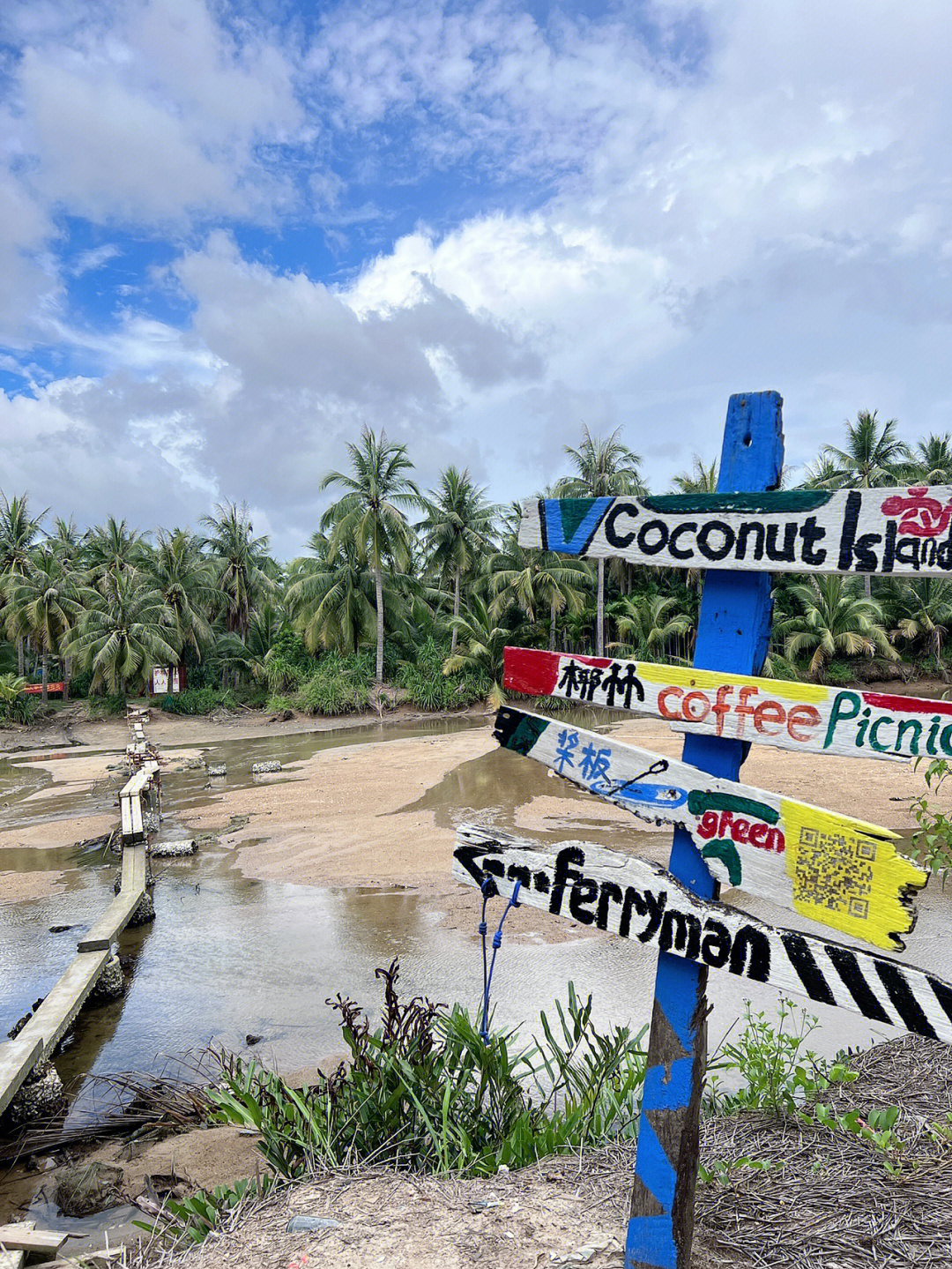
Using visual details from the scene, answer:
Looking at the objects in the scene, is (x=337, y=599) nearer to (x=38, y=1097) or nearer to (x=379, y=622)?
(x=379, y=622)

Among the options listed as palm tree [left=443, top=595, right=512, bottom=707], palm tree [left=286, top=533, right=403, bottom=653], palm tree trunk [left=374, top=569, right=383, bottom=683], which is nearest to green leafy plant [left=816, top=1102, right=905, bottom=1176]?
palm tree [left=443, top=595, right=512, bottom=707]

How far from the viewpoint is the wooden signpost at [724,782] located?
1895mm

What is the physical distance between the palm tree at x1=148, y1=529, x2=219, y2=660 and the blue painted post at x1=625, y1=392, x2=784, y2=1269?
2951cm

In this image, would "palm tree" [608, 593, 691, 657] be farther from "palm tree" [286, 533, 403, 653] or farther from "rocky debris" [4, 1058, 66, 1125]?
"rocky debris" [4, 1058, 66, 1125]

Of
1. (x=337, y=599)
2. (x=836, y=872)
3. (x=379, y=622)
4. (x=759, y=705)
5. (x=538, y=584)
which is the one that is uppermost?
(x=538, y=584)

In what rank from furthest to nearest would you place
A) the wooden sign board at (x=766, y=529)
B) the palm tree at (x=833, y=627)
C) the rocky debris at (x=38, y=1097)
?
the palm tree at (x=833, y=627), the rocky debris at (x=38, y=1097), the wooden sign board at (x=766, y=529)

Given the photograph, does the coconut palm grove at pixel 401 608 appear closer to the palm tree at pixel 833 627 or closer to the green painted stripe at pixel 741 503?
the palm tree at pixel 833 627

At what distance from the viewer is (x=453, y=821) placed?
451 inches

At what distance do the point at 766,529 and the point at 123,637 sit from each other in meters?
29.5

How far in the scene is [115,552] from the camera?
3250cm

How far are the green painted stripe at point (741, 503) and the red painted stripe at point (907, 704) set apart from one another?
508mm

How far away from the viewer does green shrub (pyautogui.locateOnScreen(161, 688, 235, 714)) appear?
97.3ft

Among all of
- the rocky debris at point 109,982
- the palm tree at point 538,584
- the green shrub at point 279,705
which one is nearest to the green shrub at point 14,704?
the green shrub at point 279,705

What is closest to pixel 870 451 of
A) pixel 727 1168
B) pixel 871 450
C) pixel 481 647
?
pixel 871 450
